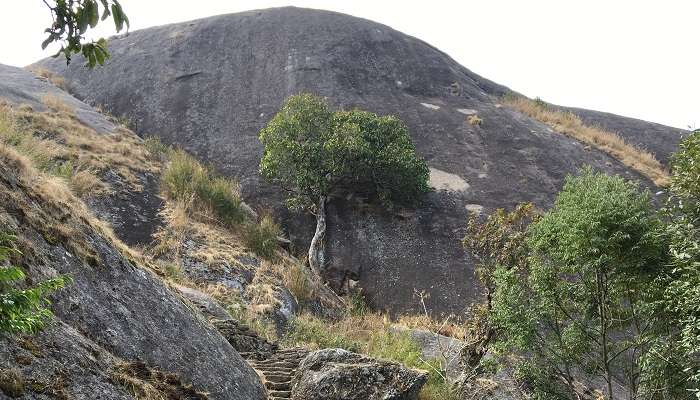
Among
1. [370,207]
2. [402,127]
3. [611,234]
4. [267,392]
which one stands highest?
[402,127]

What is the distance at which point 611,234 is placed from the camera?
871cm

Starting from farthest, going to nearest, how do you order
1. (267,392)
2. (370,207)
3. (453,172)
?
(453,172)
(370,207)
(267,392)

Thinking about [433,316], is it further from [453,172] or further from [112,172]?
[112,172]

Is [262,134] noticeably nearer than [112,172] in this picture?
No

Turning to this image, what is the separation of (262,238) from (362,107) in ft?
34.3

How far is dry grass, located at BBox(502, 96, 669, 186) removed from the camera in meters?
24.2

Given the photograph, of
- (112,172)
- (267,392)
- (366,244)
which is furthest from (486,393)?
(112,172)

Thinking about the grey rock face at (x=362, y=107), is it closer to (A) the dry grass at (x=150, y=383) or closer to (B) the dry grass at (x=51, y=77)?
(B) the dry grass at (x=51, y=77)

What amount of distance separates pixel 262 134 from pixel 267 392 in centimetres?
1208

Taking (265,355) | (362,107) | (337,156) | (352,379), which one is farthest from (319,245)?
(352,379)

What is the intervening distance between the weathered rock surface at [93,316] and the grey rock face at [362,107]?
9.26 meters

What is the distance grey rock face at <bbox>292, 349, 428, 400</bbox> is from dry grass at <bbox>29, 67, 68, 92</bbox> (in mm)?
23291

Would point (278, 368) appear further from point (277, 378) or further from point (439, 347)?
point (439, 347)

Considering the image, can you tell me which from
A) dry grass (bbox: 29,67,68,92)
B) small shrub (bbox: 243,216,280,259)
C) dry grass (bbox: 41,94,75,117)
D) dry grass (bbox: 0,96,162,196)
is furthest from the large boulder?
dry grass (bbox: 29,67,68,92)
